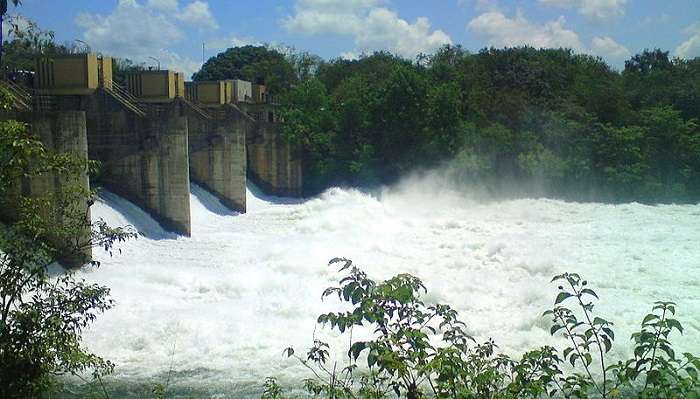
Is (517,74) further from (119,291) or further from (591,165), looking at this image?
(119,291)

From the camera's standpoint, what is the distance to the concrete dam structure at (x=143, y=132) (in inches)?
756

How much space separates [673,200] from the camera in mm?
30328

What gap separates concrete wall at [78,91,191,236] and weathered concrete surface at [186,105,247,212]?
4976 millimetres

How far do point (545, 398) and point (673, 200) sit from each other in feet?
80.6

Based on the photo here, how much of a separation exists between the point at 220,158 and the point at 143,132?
569 cm

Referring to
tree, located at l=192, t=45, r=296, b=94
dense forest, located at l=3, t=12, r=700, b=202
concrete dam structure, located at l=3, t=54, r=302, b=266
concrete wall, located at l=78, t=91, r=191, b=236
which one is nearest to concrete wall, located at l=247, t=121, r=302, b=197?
dense forest, located at l=3, t=12, r=700, b=202

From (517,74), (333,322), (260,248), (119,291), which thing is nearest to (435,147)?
(517,74)

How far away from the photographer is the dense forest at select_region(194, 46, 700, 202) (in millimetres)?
31156

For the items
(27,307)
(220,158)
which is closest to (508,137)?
(220,158)

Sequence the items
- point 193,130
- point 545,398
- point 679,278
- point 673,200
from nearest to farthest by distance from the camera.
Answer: point 545,398 < point 679,278 < point 193,130 < point 673,200

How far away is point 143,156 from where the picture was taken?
2014 cm

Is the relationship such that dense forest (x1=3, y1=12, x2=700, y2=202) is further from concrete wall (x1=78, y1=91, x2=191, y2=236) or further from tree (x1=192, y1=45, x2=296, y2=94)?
tree (x1=192, y1=45, x2=296, y2=94)

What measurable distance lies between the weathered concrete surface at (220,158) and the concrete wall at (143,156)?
4.98 m

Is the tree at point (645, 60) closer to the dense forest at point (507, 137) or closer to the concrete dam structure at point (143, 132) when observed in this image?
the dense forest at point (507, 137)
